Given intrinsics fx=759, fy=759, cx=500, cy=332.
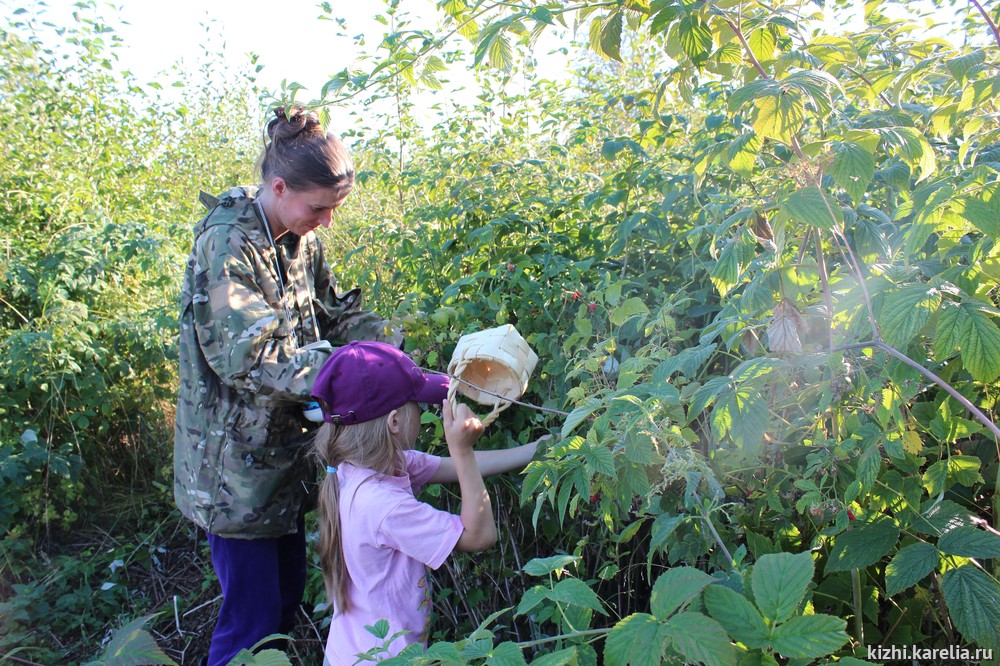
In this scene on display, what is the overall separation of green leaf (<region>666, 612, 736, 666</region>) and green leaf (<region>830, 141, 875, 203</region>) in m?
0.72

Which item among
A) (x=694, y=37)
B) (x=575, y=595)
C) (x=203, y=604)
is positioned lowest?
(x=203, y=604)

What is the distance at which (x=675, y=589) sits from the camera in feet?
3.38

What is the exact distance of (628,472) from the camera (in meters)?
1.45

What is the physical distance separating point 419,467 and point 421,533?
0.39 metres

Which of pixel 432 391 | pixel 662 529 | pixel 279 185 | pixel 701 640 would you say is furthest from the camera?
pixel 279 185

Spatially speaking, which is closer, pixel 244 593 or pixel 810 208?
pixel 810 208

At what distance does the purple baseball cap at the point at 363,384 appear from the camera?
192cm

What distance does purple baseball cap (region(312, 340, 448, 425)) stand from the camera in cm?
192

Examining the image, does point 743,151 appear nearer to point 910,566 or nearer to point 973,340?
point 973,340

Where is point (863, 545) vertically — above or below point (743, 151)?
below

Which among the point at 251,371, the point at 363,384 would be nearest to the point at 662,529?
the point at 363,384

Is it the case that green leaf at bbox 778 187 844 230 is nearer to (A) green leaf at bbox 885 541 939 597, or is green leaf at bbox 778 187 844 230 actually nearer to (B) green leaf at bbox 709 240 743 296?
(B) green leaf at bbox 709 240 743 296

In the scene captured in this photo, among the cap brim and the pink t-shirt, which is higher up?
the cap brim

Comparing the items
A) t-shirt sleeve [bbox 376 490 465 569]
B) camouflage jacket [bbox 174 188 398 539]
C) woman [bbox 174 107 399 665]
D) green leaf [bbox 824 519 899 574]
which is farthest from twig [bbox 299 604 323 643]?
green leaf [bbox 824 519 899 574]
